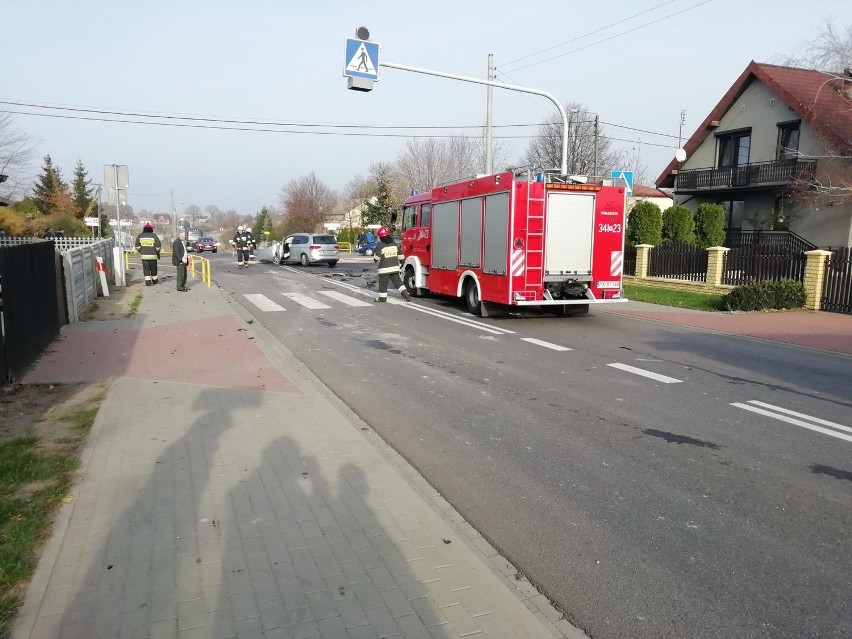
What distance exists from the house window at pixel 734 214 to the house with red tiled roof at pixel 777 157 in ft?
0.15

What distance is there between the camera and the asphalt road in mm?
3416

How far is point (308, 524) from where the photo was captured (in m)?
3.97

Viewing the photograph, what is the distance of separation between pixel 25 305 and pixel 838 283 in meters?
17.0

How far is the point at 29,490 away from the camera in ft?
14.5

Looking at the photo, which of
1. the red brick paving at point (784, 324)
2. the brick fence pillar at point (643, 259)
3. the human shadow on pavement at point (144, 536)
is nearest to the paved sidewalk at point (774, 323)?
the red brick paving at point (784, 324)

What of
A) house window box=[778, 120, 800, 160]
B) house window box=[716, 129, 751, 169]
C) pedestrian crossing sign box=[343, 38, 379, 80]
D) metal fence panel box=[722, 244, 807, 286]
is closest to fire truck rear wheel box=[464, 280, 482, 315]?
pedestrian crossing sign box=[343, 38, 379, 80]

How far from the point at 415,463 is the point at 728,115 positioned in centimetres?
3015

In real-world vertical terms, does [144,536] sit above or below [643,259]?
below

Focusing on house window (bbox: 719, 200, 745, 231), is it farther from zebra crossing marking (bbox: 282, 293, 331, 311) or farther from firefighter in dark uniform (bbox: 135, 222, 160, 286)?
firefighter in dark uniform (bbox: 135, 222, 160, 286)

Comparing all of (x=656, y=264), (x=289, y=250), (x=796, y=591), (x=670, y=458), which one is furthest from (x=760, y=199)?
(x=796, y=591)

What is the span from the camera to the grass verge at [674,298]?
54.8ft

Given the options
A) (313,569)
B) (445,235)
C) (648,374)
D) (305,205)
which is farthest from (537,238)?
(305,205)

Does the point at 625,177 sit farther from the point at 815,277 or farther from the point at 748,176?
the point at 748,176

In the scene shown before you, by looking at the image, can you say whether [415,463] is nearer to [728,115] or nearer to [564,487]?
[564,487]
